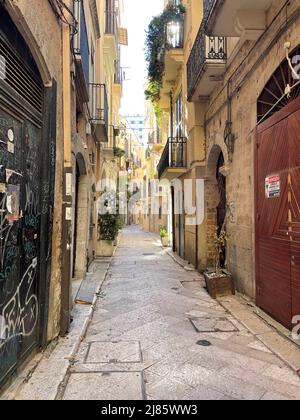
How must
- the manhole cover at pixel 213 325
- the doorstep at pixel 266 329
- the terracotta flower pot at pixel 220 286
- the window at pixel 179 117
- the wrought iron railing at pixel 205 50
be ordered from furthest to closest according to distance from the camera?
the window at pixel 179 117 → the wrought iron railing at pixel 205 50 → the terracotta flower pot at pixel 220 286 → the manhole cover at pixel 213 325 → the doorstep at pixel 266 329

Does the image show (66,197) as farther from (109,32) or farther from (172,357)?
(109,32)

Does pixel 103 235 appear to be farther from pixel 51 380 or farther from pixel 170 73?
pixel 51 380

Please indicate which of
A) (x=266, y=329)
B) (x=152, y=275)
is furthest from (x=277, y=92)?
(x=152, y=275)

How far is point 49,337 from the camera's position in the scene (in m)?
4.25

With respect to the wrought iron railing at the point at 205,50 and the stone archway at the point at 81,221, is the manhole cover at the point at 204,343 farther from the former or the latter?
the wrought iron railing at the point at 205,50

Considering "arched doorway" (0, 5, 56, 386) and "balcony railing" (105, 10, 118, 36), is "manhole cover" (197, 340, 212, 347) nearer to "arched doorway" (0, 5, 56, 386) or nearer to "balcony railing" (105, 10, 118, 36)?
"arched doorway" (0, 5, 56, 386)

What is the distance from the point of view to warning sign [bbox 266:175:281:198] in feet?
16.6

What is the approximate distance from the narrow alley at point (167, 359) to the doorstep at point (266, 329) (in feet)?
→ 0.32

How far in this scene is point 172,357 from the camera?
4.00m

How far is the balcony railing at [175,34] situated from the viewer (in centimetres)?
1216

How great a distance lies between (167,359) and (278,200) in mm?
2723

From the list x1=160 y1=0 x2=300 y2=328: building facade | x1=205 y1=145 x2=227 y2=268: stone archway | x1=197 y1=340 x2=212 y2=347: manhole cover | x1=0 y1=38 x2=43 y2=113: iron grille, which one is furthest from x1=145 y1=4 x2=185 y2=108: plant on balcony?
x1=197 y1=340 x2=212 y2=347: manhole cover

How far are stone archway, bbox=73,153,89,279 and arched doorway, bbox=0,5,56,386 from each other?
13.3 feet

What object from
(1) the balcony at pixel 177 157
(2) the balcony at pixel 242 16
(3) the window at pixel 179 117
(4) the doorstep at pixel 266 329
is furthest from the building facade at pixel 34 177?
(3) the window at pixel 179 117
